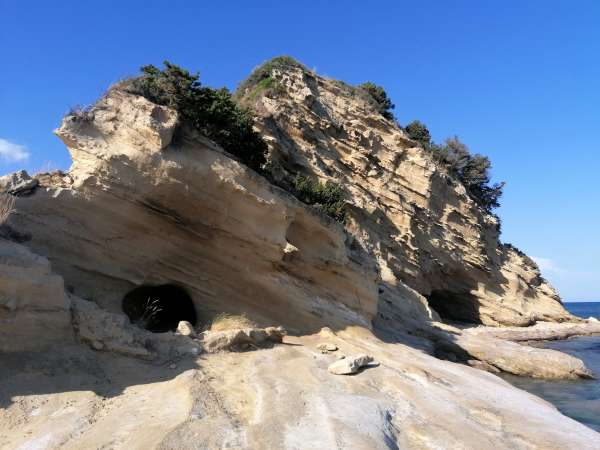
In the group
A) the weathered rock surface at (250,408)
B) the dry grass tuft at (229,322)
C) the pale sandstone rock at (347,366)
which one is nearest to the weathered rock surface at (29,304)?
the weathered rock surface at (250,408)

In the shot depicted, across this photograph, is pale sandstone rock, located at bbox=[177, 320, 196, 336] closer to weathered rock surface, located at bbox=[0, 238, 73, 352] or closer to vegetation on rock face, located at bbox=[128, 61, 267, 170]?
weathered rock surface, located at bbox=[0, 238, 73, 352]

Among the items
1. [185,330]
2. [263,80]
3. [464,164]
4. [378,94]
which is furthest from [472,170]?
[185,330]

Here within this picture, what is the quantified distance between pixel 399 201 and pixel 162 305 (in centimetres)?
1650

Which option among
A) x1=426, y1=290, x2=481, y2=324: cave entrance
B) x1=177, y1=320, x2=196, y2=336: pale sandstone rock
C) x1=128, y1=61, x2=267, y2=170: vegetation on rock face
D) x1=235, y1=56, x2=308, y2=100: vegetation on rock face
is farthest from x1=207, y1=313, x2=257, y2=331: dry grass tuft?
x1=426, y1=290, x2=481, y2=324: cave entrance

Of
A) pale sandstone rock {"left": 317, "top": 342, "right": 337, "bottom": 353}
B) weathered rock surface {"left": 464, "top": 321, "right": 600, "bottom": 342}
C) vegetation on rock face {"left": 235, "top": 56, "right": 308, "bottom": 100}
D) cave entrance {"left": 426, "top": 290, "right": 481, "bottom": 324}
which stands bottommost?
pale sandstone rock {"left": 317, "top": 342, "right": 337, "bottom": 353}

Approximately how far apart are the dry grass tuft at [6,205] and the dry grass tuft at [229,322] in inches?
166

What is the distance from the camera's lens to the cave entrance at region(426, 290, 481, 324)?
28609 millimetres

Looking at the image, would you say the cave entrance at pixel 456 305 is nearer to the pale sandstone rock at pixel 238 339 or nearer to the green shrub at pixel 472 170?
the green shrub at pixel 472 170

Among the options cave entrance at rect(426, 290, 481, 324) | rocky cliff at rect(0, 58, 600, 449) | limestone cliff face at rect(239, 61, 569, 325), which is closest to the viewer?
rocky cliff at rect(0, 58, 600, 449)

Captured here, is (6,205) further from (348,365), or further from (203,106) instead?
(348,365)

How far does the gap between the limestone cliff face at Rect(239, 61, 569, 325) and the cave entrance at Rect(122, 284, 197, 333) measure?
9898 mm

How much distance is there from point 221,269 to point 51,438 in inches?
238

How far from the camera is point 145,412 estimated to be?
5.32 m

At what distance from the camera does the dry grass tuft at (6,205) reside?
7988 mm
